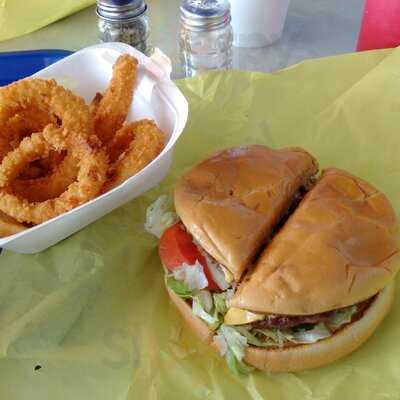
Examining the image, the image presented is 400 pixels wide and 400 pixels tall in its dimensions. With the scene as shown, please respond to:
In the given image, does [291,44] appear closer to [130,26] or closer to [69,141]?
[130,26]

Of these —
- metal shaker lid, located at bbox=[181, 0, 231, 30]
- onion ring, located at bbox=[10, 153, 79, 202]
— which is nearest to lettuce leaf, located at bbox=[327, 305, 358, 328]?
onion ring, located at bbox=[10, 153, 79, 202]

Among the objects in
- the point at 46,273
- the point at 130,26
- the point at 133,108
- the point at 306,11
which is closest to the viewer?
the point at 46,273

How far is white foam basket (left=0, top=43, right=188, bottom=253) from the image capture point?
101cm

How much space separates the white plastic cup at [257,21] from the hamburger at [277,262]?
2.10ft

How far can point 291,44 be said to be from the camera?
171cm

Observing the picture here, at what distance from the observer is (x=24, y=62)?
155 centimetres

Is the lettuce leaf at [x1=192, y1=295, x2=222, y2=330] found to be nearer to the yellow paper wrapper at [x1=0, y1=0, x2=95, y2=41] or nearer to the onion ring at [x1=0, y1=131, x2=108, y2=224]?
the onion ring at [x1=0, y1=131, x2=108, y2=224]

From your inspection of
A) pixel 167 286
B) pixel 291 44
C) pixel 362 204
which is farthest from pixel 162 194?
pixel 291 44

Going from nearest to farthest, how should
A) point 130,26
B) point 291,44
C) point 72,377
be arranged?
1. point 72,377
2. point 130,26
3. point 291,44

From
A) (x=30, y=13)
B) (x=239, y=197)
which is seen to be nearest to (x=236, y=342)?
(x=239, y=197)

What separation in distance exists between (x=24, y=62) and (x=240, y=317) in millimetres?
928

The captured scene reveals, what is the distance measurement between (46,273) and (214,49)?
70 centimetres

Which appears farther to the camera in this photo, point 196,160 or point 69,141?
point 196,160

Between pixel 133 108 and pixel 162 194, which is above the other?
pixel 133 108
